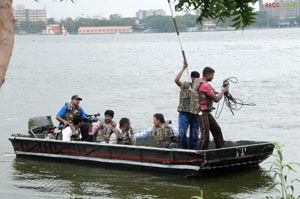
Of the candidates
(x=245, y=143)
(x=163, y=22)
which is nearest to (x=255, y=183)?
(x=245, y=143)

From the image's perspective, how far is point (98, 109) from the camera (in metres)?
27.5

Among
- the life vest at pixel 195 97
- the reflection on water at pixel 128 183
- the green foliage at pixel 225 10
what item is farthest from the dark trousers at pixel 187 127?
the green foliage at pixel 225 10

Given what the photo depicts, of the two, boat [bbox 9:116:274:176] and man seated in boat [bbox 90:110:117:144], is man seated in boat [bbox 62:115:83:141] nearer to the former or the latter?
boat [bbox 9:116:274:176]

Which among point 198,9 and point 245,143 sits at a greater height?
point 198,9

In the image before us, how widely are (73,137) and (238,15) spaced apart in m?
10.1

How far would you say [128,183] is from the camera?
14.1 m

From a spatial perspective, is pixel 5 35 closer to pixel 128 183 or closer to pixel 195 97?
pixel 195 97

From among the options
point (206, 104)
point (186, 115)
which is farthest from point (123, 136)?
point (206, 104)

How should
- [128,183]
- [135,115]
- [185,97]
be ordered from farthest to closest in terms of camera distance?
[135,115]
[128,183]
[185,97]

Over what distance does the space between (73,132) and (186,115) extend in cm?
260

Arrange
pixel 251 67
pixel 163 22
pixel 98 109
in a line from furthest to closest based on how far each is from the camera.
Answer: pixel 163 22 → pixel 251 67 → pixel 98 109

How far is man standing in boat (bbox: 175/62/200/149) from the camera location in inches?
531

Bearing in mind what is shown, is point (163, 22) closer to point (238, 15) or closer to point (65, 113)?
point (65, 113)

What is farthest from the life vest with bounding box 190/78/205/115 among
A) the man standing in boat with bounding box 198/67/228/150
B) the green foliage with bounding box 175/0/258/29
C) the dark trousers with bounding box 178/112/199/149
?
the green foliage with bounding box 175/0/258/29
